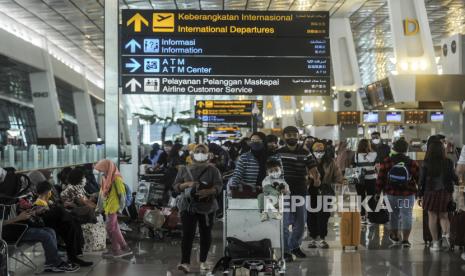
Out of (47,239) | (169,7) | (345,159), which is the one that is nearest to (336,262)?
(47,239)

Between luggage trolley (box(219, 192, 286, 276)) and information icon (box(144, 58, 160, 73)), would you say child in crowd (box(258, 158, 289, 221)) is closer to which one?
luggage trolley (box(219, 192, 286, 276))

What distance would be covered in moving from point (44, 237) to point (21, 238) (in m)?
0.26

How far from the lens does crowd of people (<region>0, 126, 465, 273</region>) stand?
25.5ft

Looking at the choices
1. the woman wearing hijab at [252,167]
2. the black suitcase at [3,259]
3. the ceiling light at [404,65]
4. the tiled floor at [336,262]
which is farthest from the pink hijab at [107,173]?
the ceiling light at [404,65]

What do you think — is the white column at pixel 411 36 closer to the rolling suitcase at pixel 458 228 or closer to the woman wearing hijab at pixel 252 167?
the rolling suitcase at pixel 458 228

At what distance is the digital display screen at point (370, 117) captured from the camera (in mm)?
29022

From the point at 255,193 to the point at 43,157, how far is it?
40.3ft

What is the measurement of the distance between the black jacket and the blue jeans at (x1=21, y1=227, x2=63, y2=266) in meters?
5.06

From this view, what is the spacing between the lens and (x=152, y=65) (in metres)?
10.5

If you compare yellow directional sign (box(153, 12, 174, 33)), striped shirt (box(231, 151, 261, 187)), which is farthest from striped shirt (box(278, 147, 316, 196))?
yellow directional sign (box(153, 12, 174, 33))

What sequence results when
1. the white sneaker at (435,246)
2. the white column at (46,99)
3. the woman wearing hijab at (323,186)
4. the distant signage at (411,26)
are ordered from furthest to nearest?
the white column at (46,99)
the distant signage at (411,26)
the woman wearing hijab at (323,186)
the white sneaker at (435,246)

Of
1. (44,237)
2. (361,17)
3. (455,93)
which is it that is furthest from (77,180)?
(361,17)

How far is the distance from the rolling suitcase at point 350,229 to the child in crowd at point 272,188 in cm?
228

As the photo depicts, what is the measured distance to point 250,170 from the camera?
27.6 ft
